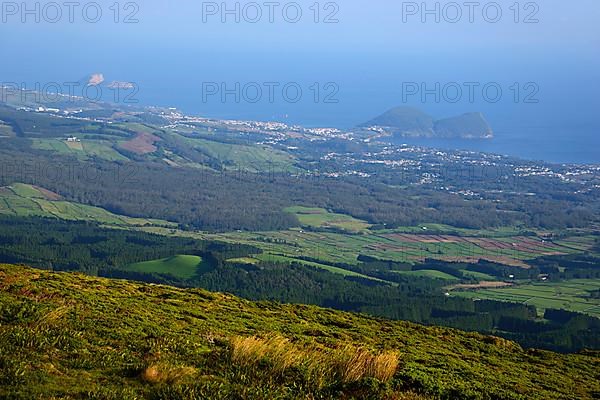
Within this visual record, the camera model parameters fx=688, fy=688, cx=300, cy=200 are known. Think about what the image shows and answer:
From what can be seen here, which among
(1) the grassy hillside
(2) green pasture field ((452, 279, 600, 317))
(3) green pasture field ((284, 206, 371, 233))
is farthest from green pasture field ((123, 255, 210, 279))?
(3) green pasture field ((284, 206, 371, 233))

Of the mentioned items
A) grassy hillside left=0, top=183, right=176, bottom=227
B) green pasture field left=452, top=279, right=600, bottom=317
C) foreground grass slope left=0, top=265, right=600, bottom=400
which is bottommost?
green pasture field left=452, top=279, right=600, bottom=317

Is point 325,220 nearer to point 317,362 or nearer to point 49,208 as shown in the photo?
point 49,208

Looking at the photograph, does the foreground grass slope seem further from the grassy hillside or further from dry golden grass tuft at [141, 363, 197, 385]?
the grassy hillside

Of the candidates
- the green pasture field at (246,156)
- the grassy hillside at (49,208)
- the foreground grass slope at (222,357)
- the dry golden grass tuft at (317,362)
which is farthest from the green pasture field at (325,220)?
the dry golden grass tuft at (317,362)

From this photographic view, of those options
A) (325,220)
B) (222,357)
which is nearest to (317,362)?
(222,357)

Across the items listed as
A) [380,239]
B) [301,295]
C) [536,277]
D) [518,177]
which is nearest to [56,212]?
[380,239]

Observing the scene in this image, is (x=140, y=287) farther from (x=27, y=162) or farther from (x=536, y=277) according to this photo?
(x=27, y=162)
